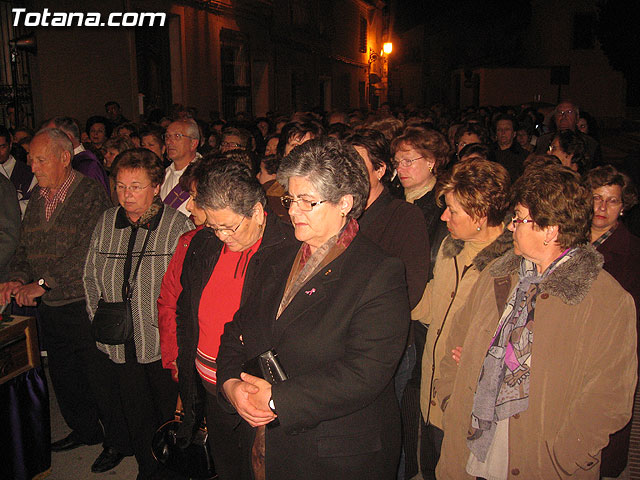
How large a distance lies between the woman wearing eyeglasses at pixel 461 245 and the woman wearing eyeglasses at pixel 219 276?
0.88 metres

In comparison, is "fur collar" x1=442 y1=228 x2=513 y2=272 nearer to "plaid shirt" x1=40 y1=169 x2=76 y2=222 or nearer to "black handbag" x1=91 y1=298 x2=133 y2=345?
"black handbag" x1=91 y1=298 x2=133 y2=345

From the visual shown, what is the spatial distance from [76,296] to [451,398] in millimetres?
2730

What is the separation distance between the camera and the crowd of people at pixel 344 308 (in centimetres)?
215

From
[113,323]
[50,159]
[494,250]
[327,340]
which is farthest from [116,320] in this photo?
[494,250]

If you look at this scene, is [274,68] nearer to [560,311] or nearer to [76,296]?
[76,296]

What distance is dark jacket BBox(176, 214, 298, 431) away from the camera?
2953 mm

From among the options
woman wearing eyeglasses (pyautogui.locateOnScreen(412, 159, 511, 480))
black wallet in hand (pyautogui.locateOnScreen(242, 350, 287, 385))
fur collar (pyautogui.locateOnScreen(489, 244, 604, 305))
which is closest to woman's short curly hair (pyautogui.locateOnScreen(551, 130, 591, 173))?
woman wearing eyeglasses (pyautogui.locateOnScreen(412, 159, 511, 480))

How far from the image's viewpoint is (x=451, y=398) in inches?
101

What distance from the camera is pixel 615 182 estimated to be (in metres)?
3.70

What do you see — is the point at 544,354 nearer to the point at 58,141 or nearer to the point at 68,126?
the point at 58,141

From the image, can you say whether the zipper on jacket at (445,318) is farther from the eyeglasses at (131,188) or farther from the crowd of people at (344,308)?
the eyeglasses at (131,188)

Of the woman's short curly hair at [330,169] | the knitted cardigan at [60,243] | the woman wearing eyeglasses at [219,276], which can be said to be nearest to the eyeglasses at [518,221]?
the woman's short curly hair at [330,169]

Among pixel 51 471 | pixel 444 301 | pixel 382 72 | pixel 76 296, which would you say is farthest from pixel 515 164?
pixel 382 72

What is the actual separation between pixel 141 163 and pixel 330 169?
5.79ft
